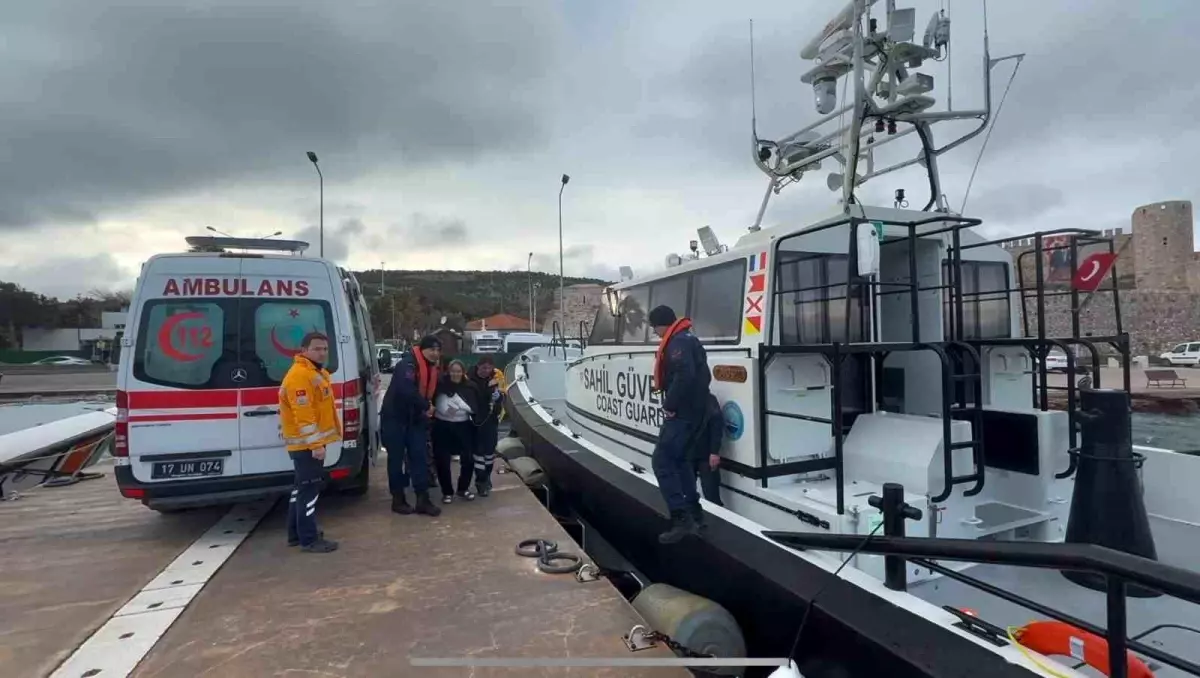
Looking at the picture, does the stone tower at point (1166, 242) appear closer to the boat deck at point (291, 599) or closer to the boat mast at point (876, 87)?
the boat mast at point (876, 87)

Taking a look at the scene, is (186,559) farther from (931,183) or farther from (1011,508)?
(931,183)

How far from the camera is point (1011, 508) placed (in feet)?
13.7

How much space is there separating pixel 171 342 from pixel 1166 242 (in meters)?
58.0

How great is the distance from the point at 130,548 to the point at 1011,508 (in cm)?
613

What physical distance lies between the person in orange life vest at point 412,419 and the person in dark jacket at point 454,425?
0.12 metres

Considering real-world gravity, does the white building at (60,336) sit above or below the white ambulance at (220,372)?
above

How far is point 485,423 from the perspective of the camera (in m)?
5.84

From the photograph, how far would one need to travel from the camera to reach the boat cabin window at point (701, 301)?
445 centimetres

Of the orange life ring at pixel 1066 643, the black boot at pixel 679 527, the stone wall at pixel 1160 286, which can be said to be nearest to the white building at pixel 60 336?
the black boot at pixel 679 527

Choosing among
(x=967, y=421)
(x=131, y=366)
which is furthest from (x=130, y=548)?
(x=967, y=421)

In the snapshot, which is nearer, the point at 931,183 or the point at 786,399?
the point at 786,399

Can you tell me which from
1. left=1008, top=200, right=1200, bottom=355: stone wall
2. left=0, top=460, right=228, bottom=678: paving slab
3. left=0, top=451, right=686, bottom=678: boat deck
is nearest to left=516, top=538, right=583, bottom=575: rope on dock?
left=0, top=451, right=686, bottom=678: boat deck

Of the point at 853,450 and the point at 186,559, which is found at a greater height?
the point at 853,450

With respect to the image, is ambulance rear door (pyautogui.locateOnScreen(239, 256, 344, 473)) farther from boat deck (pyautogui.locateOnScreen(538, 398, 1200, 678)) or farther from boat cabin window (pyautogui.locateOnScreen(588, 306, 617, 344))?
boat deck (pyautogui.locateOnScreen(538, 398, 1200, 678))
